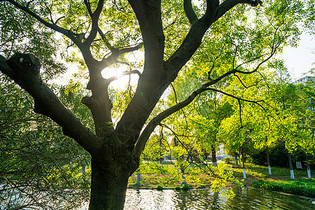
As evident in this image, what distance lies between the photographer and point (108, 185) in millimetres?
2480

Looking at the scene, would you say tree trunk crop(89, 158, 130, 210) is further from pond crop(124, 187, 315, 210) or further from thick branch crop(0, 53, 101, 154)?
pond crop(124, 187, 315, 210)

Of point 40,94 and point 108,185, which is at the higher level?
point 40,94

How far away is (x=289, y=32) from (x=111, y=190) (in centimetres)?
650

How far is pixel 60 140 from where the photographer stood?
4082 millimetres

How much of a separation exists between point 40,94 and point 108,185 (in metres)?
1.49

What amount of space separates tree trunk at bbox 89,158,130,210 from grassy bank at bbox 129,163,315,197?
7.63 ft

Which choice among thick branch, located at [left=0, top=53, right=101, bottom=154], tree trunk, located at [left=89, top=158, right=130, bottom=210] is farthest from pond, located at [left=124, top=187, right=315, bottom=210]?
thick branch, located at [left=0, top=53, right=101, bottom=154]

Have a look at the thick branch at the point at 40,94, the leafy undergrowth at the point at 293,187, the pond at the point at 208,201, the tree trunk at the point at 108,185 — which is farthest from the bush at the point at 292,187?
the thick branch at the point at 40,94

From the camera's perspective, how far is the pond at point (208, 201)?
40.5 ft

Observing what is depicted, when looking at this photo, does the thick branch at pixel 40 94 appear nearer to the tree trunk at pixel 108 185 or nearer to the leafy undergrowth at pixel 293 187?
the tree trunk at pixel 108 185

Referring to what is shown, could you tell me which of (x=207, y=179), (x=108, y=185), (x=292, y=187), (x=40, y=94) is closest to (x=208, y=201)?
(x=292, y=187)

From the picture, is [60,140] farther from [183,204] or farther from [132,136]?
[183,204]

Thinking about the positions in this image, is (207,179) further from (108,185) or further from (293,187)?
(293,187)

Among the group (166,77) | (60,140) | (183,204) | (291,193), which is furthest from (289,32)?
(291,193)
